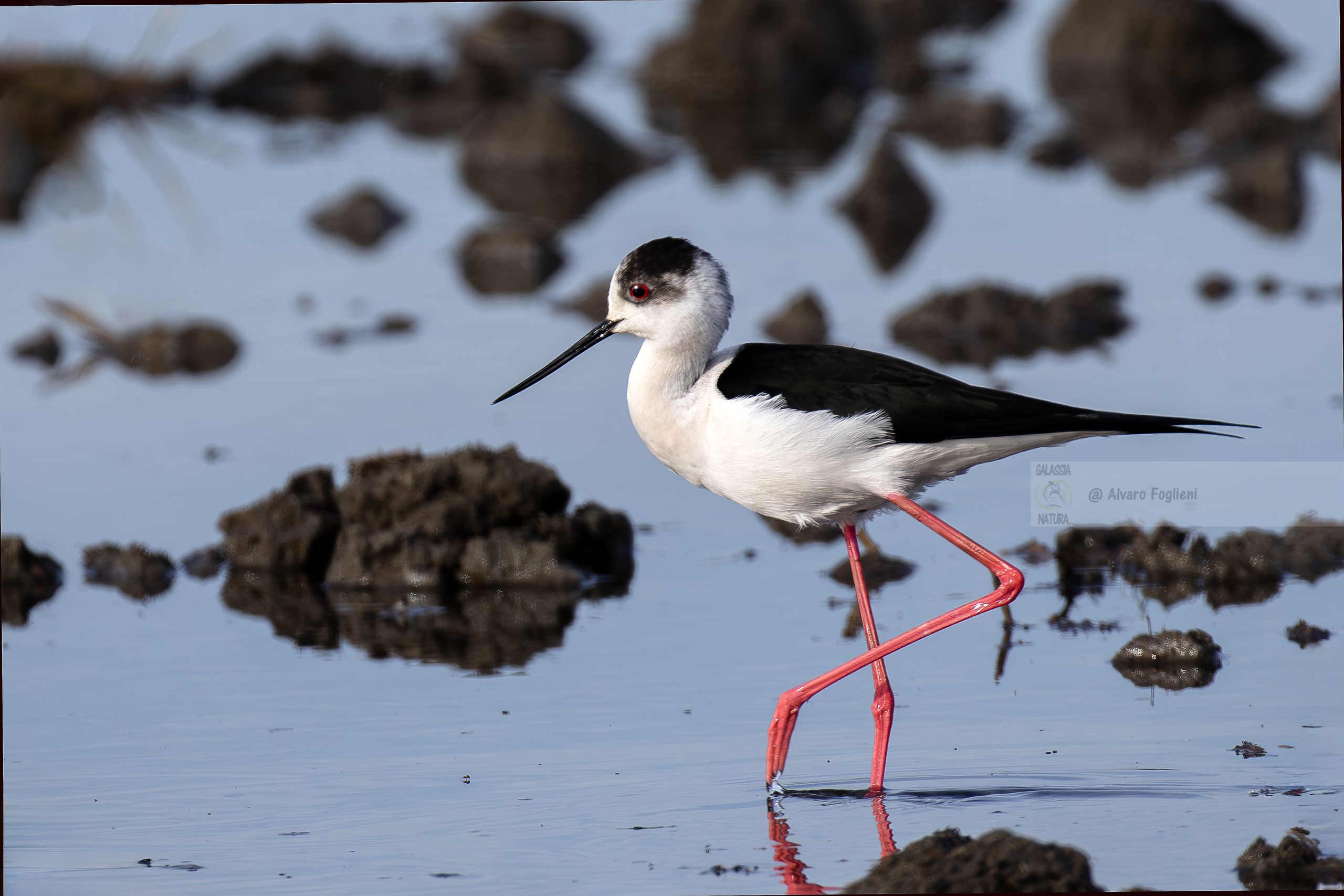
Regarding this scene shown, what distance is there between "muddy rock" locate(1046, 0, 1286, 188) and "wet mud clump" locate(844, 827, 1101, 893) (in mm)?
13834

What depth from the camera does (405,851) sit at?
4.80 m

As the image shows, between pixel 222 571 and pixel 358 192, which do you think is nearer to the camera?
pixel 222 571

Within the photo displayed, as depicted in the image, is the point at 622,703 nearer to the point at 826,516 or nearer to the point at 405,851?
the point at 826,516

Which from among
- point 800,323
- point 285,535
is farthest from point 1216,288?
point 285,535

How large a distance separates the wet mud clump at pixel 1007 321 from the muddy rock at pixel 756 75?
263 inches

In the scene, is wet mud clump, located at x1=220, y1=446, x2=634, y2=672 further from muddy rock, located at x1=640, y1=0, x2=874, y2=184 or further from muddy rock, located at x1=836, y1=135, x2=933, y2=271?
muddy rock, located at x1=640, y1=0, x2=874, y2=184

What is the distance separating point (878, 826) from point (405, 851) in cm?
111

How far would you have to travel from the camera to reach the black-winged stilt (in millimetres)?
5324

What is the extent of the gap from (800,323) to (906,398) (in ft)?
15.7

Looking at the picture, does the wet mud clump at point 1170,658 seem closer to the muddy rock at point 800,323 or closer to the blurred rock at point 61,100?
the muddy rock at point 800,323

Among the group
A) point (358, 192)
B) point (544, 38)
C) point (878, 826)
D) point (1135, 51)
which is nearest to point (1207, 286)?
point (358, 192)

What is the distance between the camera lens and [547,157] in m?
15.3

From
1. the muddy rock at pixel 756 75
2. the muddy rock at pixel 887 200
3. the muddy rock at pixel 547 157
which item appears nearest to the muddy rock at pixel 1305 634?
the muddy rock at pixel 887 200

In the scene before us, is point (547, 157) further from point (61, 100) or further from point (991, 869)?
point (991, 869)
